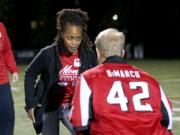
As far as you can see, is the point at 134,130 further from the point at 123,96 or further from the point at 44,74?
the point at 44,74

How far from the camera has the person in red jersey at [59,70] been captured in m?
5.52

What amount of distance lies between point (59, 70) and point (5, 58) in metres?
1.31

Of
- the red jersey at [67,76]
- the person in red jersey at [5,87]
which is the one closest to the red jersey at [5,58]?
the person in red jersey at [5,87]

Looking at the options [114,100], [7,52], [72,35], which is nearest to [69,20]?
[72,35]

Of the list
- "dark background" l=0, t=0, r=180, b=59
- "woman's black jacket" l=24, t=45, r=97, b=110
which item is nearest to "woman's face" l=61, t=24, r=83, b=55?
"woman's black jacket" l=24, t=45, r=97, b=110

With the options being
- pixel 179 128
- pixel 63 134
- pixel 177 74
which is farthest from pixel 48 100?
pixel 177 74

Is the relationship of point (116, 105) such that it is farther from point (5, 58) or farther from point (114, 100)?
point (5, 58)

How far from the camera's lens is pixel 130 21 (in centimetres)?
3722

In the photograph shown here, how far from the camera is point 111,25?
38.2 m

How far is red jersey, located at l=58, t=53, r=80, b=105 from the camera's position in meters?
5.72

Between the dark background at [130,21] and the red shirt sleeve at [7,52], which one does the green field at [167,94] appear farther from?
the dark background at [130,21]

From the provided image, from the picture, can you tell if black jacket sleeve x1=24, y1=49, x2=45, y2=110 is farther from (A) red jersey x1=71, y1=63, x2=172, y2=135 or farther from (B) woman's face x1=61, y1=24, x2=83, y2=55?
(A) red jersey x1=71, y1=63, x2=172, y2=135

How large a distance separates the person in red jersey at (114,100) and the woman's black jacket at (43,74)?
5.40 feet

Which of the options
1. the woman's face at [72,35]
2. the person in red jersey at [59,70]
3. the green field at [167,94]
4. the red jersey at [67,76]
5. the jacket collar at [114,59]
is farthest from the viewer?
the green field at [167,94]
